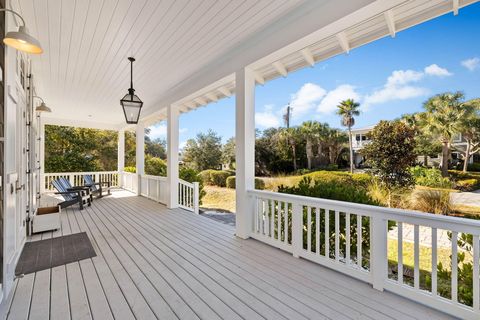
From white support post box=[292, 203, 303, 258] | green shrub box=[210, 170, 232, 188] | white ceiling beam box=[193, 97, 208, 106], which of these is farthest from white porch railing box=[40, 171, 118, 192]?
white support post box=[292, 203, 303, 258]

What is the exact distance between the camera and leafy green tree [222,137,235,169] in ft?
48.2

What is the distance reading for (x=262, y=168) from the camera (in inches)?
511

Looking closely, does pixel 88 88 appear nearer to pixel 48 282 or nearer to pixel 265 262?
pixel 48 282

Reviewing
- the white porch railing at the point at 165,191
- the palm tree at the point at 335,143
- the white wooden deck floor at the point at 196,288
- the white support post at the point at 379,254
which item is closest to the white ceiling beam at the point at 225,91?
the white porch railing at the point at 165,191

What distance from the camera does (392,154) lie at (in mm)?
6227

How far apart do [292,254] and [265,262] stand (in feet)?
1.50

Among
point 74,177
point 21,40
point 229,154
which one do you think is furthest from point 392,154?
point 74,177

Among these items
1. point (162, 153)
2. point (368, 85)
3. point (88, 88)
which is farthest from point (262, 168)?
point (162, 153)

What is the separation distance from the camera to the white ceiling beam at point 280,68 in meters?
3.50

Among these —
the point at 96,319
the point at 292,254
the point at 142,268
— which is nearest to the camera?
the point at 96,319

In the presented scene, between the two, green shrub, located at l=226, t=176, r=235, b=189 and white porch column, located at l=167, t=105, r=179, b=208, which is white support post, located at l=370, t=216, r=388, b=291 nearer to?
white porch column, located at l=167, t=105, r=179, b=208

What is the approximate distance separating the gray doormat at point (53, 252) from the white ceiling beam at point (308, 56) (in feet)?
13.3

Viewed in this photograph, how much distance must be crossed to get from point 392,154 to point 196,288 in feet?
20.8

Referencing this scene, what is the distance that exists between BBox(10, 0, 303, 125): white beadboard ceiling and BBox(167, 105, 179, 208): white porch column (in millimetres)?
1021
